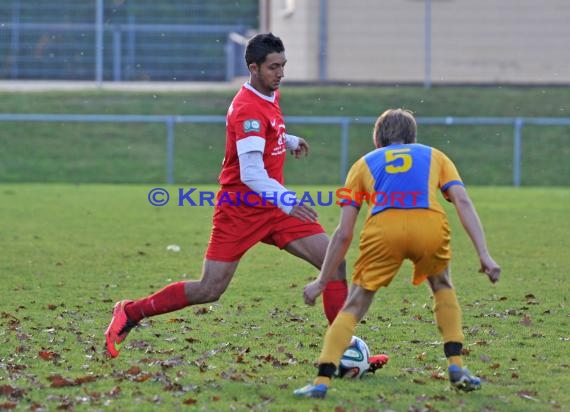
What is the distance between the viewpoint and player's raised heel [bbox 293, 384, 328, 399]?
571 centimetres

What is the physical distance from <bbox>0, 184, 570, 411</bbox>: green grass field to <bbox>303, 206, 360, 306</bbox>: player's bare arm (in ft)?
1.81

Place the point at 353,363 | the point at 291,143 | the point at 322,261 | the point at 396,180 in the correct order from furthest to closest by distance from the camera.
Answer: the point at 291,143
the point at 322,261
the point at 353,363
the point at 396,180

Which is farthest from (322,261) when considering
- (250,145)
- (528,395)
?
(528,395)

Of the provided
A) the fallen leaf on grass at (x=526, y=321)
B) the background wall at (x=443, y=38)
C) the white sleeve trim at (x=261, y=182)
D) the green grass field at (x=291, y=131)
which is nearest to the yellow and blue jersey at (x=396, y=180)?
the white sleeve trim at (x=261, y=182)

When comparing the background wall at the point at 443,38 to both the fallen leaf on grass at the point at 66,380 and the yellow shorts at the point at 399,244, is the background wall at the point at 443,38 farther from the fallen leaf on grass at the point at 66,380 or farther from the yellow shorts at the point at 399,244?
the yellow shorts at the point at 399,244

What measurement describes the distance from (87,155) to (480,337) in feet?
55.5

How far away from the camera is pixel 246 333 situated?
7797 millimetres

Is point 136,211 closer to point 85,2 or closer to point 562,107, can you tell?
point 562,107

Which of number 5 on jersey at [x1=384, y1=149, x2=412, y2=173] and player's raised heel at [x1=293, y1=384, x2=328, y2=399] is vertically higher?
number 5 on jersey at [x1=384, y1=149, x2=412, y2=173]

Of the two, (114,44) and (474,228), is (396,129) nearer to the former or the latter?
(474,228)

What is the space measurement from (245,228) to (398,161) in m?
1.31

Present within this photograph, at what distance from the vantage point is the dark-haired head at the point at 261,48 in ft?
21.8

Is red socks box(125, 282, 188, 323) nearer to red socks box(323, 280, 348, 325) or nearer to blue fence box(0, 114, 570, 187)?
red socks box(323, 280, 348, 325)

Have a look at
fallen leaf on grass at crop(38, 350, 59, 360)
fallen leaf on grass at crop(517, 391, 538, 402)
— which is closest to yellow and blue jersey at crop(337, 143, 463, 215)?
fallen leaf on grass at crop(517, 391, 538, 402)
